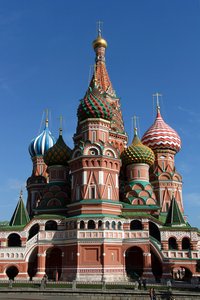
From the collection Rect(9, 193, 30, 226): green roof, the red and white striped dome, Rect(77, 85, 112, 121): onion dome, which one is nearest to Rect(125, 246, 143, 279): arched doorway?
Rect(9, 193, 30, 226): green roof

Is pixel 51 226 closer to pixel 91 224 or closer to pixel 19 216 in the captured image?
pixel 19 216

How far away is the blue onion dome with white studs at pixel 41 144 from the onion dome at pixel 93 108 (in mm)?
12345

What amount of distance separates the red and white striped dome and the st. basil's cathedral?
177 inches

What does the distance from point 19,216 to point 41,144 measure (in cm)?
1450

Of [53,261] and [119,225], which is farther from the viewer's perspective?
[53,261]

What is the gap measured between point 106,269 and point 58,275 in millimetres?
5274

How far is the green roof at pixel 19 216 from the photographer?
34.6 metres

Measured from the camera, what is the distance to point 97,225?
31.0m

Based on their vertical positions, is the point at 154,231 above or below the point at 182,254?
above

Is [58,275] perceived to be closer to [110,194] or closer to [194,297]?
[110,194]

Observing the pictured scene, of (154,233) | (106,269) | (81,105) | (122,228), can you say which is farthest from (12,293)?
(81,105)

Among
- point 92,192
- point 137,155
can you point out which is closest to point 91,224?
point 92,192

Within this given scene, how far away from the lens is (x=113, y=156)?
33969mm

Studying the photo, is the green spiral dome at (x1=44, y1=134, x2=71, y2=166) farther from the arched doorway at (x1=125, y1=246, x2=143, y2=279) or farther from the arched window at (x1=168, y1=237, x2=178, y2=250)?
the arched window at (x1=168, y1=237, x2=178, y2=250)
